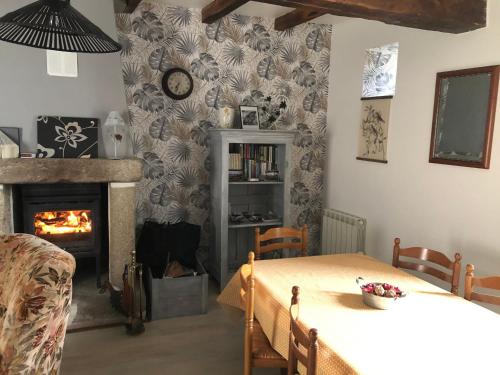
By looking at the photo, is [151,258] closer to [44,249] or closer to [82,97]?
Answer: [82,97]

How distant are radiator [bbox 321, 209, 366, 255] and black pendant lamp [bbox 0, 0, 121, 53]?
2895 millimetres

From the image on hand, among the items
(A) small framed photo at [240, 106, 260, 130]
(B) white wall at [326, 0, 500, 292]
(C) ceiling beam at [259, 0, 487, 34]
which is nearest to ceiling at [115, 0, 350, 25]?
(B) white wall at [326, 0, 500, 292]

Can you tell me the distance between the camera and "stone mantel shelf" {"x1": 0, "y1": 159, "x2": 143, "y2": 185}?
115 inches

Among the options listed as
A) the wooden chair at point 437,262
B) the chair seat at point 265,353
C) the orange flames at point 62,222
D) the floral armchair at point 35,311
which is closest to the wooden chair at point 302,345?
the chair seat at point 265,353

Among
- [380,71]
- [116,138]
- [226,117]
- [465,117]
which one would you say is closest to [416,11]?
[465,117]

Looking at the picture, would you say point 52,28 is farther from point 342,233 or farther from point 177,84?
point 342,233

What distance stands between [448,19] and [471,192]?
3.60 feet

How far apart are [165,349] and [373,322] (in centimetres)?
158

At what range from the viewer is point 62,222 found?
333 cm

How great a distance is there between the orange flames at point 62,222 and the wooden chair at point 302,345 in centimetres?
227

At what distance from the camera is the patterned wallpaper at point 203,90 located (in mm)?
3703

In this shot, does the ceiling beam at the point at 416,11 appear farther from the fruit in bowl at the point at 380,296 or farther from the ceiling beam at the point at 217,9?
the fruit in bowl at the point at 380,296

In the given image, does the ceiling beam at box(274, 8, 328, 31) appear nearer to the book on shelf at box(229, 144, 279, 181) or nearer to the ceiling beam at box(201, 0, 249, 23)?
the ceiling beam at box(201, 0, 249, 23)

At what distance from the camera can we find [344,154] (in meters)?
4.12
